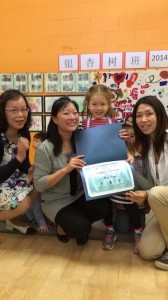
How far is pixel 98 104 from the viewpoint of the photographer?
2.14m

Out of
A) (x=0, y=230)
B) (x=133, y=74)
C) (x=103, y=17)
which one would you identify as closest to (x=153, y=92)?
(x=133, y=74)

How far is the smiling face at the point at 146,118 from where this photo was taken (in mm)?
1835

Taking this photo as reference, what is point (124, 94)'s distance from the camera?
338cm

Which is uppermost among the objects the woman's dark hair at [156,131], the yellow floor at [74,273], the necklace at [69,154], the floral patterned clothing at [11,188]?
the woman's dark hair at [156,131]

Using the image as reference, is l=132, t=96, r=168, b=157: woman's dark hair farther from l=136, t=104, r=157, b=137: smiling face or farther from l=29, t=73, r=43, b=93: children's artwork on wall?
l=29, t=73, r=43, b=93: children's artwork on wall

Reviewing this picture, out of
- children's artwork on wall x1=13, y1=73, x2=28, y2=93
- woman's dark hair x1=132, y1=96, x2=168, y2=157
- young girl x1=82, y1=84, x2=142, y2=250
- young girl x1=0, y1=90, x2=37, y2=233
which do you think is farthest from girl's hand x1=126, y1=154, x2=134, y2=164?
children's artwork on wall x1=13, y1=73, x2=28, y2=93

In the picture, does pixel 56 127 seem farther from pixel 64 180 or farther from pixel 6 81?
pixel 6 81

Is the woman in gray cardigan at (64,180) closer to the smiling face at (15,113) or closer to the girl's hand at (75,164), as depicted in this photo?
the girl's hand at (75,164)

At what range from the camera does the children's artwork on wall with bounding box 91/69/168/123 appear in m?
3.28

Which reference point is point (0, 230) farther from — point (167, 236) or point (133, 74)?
point (133, 74)

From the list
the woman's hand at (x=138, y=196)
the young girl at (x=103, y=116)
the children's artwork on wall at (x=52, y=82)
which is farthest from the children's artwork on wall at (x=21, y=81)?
the woman's hand at (x=138, y=196)

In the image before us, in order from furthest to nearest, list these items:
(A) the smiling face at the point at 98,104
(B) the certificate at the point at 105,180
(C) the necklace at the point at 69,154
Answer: (A) the smiling face at the point at 98,104
(C) the necklace at the point at 69,154
(B) the certificate at the point at 105,180

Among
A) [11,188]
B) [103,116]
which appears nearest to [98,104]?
[103,116]

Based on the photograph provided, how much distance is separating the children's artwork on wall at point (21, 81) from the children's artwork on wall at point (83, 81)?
675 millimetres
